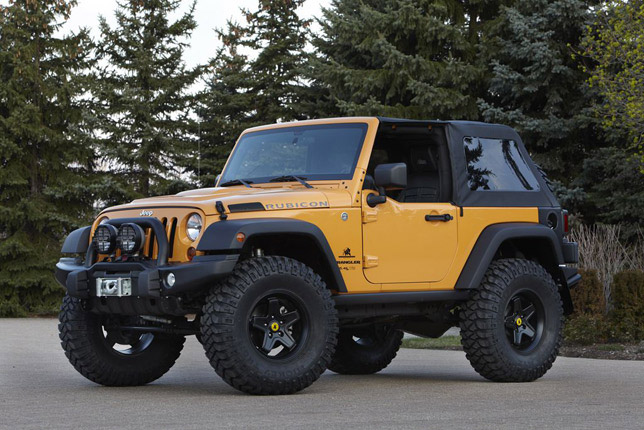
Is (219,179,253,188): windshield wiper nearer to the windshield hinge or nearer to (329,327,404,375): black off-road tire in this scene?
the windshield hinge

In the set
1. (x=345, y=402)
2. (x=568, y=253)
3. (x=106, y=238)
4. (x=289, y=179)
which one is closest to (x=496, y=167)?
(x=568, y=253)

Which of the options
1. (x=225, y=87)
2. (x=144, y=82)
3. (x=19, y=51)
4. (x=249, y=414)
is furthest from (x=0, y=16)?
(x=249, y=414)

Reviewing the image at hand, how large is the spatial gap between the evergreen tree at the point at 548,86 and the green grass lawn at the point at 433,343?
29.8 ft

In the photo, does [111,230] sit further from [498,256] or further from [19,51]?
[19,51]

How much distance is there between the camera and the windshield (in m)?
9.36

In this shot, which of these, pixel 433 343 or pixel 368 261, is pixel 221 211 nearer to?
pixel 368 261

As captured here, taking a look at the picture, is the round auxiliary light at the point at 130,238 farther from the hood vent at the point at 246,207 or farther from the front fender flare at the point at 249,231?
the hood vent at the point at 246,207

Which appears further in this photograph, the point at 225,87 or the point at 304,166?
the point at 225,87

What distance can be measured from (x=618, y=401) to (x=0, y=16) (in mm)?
25343

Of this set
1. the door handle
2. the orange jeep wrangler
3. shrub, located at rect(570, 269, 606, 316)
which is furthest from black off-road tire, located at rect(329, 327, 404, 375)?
shrub, located at rect(570, 269, 606, 316)

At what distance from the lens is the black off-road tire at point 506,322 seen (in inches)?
379

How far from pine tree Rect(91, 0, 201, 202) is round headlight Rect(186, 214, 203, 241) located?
21890 mm

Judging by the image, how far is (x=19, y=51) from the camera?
30016 mm

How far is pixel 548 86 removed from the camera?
25.7m
